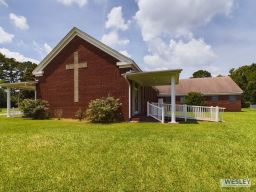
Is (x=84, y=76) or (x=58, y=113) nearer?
(x=84, y=76)

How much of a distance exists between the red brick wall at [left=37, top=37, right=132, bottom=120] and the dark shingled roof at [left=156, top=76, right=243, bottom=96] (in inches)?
668

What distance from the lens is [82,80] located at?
1609 centimetres

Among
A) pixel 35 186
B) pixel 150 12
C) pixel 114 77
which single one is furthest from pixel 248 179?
pixel 114 77

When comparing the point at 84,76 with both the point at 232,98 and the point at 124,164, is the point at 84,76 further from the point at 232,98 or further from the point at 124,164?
the point at 232,98

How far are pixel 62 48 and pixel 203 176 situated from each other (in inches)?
609

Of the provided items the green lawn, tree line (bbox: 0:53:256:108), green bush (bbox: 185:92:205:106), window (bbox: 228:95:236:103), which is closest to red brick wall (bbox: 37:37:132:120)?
the green lawn

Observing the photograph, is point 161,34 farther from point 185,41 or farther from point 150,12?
point 150,12

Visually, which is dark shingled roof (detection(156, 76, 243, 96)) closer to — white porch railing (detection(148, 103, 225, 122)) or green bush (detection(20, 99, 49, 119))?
white porch railing (detection(148, 103, 225, 122))

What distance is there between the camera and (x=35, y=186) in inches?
153

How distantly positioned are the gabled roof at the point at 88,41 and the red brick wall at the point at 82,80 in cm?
30

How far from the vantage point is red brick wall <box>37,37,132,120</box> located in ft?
49.3

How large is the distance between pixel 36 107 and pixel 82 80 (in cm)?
474

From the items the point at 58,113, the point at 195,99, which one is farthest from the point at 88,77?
the point at 195,99

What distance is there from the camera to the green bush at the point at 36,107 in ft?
56.4
